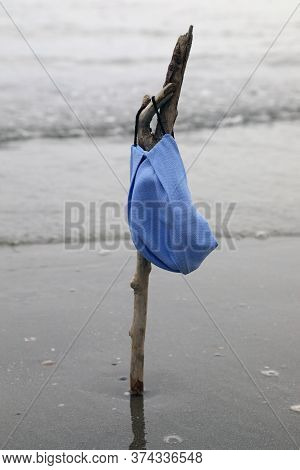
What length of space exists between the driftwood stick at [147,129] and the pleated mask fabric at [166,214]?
4.1 inches

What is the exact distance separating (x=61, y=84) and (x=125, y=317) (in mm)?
9210

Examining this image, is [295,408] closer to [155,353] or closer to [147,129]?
[155,353]

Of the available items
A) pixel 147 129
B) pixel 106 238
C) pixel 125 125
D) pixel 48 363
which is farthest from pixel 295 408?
pixel 125 125

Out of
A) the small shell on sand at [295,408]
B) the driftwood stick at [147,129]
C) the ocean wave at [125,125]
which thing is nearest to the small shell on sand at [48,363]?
the driftwood stick at [147,129]

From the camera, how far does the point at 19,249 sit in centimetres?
664

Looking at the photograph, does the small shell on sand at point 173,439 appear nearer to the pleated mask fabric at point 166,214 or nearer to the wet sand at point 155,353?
the wet sand at point 155,353

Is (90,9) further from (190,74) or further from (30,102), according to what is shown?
(30,102)

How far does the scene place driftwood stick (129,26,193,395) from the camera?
356cm

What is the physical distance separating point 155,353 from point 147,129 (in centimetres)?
142

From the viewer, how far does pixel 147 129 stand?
3758 mm

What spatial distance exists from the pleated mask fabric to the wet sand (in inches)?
30.4

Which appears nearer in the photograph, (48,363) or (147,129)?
(147,129)

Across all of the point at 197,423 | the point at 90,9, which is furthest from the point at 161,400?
the point at 90,9

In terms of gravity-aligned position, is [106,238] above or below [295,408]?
above
